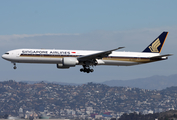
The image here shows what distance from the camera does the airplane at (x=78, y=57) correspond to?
61812mm

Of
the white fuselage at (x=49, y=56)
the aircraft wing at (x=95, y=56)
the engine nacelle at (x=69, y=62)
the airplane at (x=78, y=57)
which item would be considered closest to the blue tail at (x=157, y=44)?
the airplane at (x=78, y=57)

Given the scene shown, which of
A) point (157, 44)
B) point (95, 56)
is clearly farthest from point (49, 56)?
point (157, 44)

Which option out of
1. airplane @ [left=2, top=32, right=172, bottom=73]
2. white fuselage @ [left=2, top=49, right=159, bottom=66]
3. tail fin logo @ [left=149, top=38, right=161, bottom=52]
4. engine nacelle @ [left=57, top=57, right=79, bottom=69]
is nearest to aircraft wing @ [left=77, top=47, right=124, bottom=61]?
airplane @ [left=2, top=32, right=172, bottom=73]

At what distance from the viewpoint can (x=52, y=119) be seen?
19800 cm

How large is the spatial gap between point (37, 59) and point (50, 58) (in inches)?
103

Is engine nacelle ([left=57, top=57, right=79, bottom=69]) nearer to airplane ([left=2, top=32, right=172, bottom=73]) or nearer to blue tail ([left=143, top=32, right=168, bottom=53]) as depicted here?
airplane ([left=2, top=32, right=172, bottom=73])

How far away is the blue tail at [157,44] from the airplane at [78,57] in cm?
332

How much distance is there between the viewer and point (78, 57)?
206 ft

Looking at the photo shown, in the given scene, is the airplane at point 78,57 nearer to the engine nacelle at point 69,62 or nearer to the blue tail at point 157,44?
the engine nacelle at point 69,62

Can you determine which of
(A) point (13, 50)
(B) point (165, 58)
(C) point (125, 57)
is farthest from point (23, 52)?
(B) point (165, 58)

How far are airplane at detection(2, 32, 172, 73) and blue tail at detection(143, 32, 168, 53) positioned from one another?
332cm

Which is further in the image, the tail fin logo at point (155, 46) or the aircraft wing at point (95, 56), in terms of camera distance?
the tail fin logo at point (155, 46)

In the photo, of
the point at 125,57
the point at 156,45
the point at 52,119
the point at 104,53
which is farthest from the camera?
the point at 52,119

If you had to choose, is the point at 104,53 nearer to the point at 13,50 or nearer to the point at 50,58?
the point at 50,58
